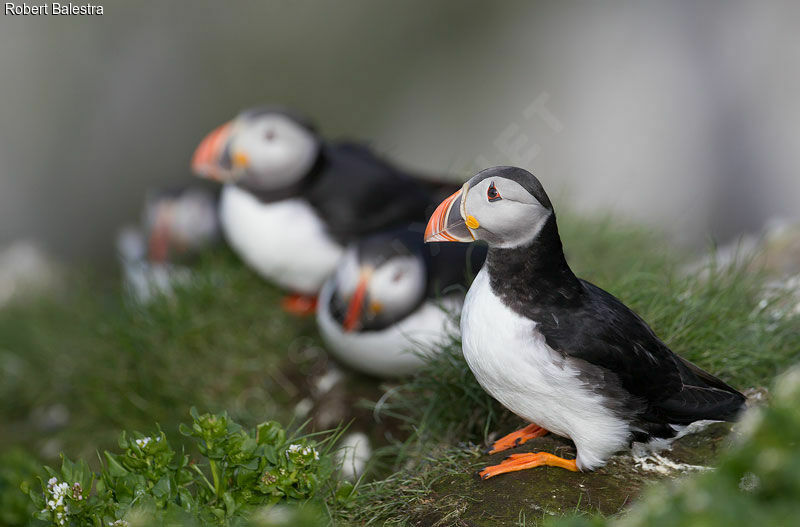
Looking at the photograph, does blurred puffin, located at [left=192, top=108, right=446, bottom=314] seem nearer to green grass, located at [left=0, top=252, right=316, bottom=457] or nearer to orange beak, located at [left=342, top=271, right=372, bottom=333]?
green grass, located at [left=0, top=252, right=316, bottom=457]

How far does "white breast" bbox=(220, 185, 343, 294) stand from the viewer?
177 inches

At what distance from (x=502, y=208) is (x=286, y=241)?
217 centimetres

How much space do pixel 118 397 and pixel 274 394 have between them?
0.85m

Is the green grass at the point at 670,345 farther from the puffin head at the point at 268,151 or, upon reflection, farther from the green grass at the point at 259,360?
the puffin head at the point at 268,151

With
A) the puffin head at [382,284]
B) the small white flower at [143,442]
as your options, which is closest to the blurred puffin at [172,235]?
the puffin head at [382,284]

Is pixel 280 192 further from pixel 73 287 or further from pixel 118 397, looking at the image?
pixel 73 287

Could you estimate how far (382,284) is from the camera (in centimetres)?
384

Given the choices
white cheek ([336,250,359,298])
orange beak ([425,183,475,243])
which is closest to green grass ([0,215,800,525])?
white cheek ([336,250,359,298])

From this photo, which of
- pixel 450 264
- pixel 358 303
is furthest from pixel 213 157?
pixel 450 264

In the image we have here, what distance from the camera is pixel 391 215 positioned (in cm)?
460

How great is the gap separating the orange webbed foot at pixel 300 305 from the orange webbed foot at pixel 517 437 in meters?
1.91

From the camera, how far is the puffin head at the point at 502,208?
2.52 meters

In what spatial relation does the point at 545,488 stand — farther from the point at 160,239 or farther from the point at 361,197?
the point at 160,239

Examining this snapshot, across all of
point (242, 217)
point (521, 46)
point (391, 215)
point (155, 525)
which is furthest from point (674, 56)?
point (155, 525)
